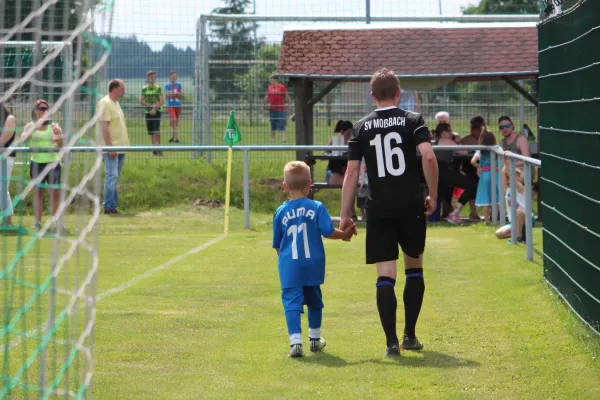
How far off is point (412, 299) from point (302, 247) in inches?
29.7

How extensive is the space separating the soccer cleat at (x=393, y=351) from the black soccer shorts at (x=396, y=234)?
0.52m

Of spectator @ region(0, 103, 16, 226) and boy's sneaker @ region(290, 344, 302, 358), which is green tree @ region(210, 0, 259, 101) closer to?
spectator @ region(0, 103, 16, 226)

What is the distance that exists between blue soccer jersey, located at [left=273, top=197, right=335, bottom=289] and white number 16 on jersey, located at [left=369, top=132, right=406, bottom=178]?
18.7 inches

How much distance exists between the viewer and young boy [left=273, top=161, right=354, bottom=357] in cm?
667

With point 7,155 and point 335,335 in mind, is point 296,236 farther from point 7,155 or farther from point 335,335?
point 7,155

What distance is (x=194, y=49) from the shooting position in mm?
19062

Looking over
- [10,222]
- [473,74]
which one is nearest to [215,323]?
[10,222]

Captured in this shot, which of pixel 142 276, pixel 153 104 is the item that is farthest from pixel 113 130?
pixel 142 276

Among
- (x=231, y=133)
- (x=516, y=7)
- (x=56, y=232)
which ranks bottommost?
(x=56, y=232)

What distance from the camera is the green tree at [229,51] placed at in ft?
62.4

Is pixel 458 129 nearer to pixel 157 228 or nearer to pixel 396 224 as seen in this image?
pixel 157 228

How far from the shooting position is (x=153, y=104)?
747 inches

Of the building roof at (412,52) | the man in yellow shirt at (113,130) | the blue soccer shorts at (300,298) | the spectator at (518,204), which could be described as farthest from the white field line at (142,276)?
the building roof at (412,52)

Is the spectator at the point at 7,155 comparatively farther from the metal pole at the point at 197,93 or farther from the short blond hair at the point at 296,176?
the metal pole at the point at 197,93
